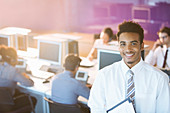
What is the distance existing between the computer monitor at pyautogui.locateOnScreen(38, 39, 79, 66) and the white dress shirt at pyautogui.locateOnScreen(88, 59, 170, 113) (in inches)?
65.0

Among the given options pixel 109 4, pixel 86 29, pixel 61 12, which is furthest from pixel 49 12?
pixel 109 4

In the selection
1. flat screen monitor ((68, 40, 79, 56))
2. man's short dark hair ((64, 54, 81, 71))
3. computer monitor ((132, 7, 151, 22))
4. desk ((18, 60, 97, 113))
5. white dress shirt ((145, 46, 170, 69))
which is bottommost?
desk ((18, 60, 97, 113))

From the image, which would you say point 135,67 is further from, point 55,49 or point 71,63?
point 55,49

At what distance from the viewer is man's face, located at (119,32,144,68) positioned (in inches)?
65.3

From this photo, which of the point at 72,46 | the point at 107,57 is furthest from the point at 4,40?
the point at 107,57

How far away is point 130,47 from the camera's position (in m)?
1.66

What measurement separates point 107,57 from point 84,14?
212 inches

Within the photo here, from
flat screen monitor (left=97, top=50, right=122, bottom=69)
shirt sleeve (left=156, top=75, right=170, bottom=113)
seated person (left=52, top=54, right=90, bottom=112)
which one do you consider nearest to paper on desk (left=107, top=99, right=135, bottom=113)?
shirt sleeve (left=156, top=75, right=170, bottom=113)

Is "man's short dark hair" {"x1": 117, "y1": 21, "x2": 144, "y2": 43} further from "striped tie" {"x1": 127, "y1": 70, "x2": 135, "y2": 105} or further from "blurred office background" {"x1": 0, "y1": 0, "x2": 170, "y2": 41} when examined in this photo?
"blurred office background" {"x1": 0, "y1": 0, "x2": 170, "y2": 41}

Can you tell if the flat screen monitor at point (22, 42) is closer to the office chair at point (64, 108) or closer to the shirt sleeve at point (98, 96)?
the office chair at point (64, 108)

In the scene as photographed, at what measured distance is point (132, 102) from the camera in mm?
1702

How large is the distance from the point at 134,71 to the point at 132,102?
216 mm

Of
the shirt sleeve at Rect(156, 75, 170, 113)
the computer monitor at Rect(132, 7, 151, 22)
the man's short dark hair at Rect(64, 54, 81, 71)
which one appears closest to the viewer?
the shirt sleeve at Rect(156, 75, 170, 113)

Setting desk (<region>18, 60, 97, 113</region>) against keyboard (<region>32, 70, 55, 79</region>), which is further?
keyboard (<region>32, 70, 55, 79</region>)
